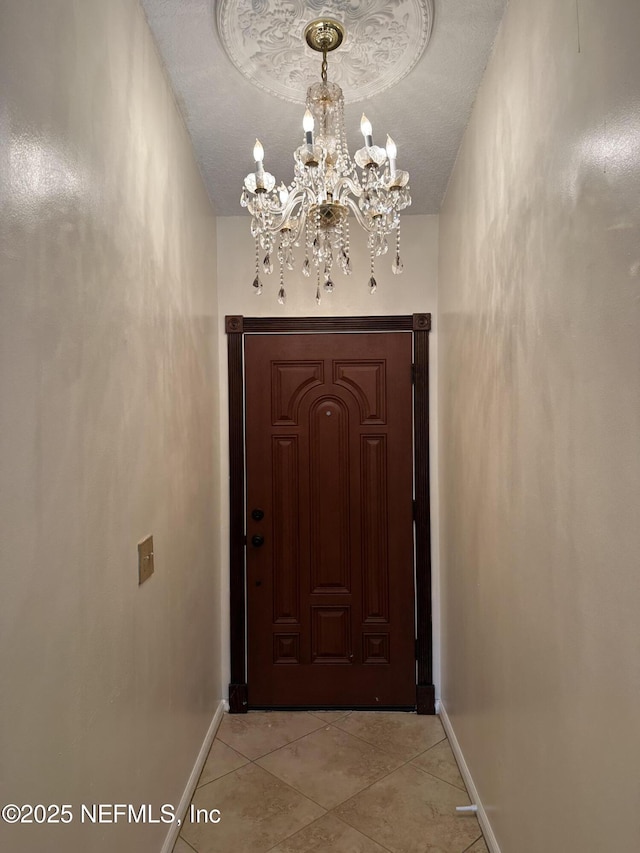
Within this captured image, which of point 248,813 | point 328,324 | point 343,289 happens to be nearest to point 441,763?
point 248,813

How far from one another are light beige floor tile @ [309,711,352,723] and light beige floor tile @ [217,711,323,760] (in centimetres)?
Result: 3

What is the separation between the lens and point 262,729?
286 centimetres

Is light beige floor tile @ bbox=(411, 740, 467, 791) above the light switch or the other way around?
the other way around

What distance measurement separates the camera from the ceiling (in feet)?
5.49

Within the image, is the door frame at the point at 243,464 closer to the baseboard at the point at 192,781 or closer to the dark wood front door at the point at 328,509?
the dark wood front door at the point at 328,509

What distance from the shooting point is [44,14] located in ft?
3.54

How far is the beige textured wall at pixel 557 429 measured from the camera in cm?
97

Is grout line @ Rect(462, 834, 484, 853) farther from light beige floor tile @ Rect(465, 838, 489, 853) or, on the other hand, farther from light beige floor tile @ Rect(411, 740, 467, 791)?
light beige floor tile @ Rect(411, 740, 467, 791)

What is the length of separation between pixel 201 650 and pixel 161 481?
3.46 ft

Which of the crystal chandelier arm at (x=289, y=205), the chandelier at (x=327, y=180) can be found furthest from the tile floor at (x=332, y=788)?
the crystal chandelier arm at (x=289, y=205)

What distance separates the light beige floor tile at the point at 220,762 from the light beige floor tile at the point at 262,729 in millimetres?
36

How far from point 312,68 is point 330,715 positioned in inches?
116

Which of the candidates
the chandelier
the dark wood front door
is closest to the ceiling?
the chandelier

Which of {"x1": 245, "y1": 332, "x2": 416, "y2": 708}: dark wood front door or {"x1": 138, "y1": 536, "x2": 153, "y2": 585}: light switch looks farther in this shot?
Answer: {"x1": 245, "y1": 332, "x2": 416, "y2": 708}: dark wood front door
